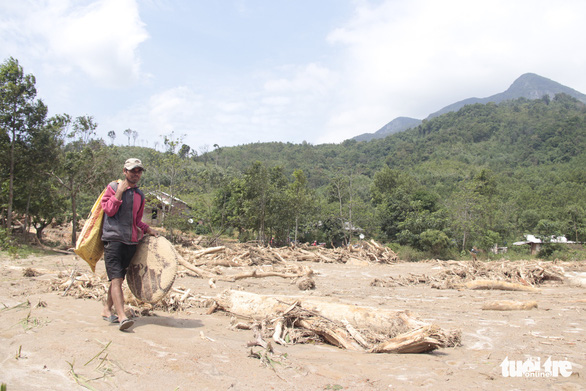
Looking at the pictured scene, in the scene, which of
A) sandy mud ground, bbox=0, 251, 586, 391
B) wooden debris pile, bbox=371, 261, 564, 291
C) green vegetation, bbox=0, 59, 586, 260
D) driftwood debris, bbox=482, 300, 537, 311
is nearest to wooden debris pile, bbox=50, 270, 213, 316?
sandy mud ground, bbox=0, 251, 586, 391

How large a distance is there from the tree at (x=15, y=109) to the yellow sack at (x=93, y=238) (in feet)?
47.8

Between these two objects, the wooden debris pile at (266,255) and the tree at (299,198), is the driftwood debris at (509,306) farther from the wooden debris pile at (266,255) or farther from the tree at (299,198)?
the tree at (299,198)

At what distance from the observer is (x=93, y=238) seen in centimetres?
372

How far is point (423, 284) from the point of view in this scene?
33.3ft

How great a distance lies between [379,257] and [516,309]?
1319 cm

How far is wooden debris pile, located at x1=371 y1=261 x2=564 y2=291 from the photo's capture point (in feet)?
30.0

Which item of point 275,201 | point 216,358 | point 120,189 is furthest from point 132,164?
point 275,201

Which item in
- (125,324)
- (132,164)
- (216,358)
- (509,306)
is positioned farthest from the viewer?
(509,306)

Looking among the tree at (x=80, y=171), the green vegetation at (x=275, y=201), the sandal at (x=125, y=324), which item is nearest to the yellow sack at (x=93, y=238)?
the sandal at (x=125, y=324)

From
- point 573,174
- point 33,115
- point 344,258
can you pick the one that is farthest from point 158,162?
point 573,174

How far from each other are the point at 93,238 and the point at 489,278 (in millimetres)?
10027

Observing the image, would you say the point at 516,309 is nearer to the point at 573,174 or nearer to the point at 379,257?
the point at 379,257

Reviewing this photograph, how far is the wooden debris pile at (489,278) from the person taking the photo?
9.15 meters

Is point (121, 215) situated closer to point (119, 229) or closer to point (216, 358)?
point (119, 229)
